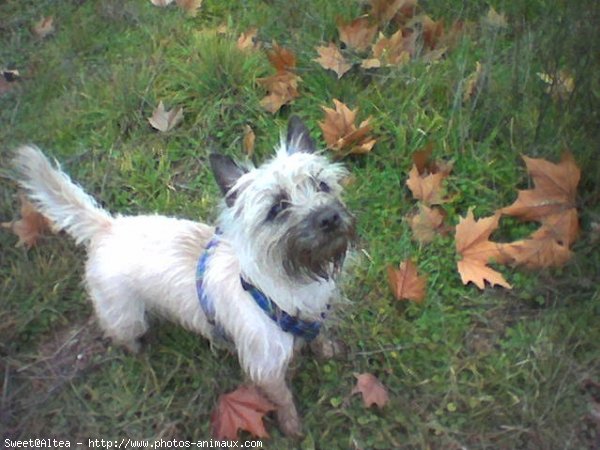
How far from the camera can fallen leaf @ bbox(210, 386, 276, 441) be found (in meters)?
2.69

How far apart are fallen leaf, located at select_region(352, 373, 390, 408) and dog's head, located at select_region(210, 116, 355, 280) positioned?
620 mm

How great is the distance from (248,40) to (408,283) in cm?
175

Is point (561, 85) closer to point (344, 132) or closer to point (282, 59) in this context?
point (344, 132)

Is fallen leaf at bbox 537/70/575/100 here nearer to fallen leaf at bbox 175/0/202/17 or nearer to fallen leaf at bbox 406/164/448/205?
fallen leaf at bbox 406/164/448/205

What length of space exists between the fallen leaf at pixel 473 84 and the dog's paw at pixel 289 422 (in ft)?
5.84

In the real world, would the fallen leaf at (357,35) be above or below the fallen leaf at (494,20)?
below

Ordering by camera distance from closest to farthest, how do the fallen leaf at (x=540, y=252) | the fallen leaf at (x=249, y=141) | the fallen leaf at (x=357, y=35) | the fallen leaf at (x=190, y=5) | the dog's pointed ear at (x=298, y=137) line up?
1. the dog's pointed ear at (x=298, y=137)
2. the fallen leaf at (x=540, y=252)
3. the fallen leaf at (x=249, y=141)
4. the fallen leaf at (x=357, y=35)
5. the fallen leaf at (x=190, y=5)

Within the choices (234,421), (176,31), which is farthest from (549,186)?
(176,31)

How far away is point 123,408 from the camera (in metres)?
2.89

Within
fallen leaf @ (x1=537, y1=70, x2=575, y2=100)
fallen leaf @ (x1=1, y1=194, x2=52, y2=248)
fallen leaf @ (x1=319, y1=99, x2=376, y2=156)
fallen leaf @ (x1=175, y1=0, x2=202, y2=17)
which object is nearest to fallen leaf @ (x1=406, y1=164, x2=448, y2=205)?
fallen leaf @ (x1=319, y1=99, x2=376, y2=156)

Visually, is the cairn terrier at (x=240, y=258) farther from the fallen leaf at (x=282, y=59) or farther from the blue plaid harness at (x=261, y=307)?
the fallen leaf at (x=282, y=59)

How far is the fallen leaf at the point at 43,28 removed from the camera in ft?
14.6

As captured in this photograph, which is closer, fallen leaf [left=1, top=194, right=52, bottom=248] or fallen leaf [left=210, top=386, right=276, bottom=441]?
fallen leaf [left=210, top=386, right=276, bottom=441]

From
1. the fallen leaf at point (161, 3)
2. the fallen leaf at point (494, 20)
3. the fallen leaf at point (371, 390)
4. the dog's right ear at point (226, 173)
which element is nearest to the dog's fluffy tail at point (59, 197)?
the dog's right ear at point (226, 173)
